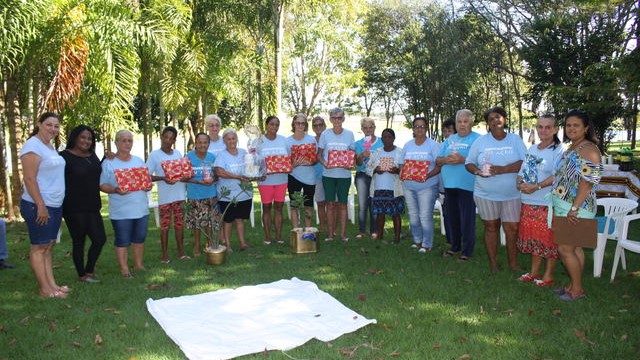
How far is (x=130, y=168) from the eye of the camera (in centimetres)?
651

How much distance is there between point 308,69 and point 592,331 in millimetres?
33731

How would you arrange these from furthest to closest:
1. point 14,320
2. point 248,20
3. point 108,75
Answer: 1. point 248,20
2. point 108,75
3. point 14,320

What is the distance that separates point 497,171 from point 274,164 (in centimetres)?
344

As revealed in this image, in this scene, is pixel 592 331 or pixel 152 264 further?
pixel 152 264

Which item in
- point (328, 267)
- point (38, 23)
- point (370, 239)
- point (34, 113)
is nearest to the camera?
point (328, 267)

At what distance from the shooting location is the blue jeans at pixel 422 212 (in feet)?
25.5

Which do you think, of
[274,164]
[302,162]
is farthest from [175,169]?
[302,162]

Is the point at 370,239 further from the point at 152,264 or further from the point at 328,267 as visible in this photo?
the point at 152,264

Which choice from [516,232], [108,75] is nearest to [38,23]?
[108,75]

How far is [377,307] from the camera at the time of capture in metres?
5.46

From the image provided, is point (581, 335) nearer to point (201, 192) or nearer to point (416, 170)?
point (416, 170)

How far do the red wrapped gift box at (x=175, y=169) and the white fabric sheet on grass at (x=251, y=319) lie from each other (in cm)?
185

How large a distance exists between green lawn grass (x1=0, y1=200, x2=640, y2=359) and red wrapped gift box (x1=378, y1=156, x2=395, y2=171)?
1.28m

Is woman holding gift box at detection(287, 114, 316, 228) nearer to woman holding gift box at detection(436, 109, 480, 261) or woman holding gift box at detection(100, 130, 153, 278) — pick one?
woman holding gift box at detection(436, 109, 480, 261)
